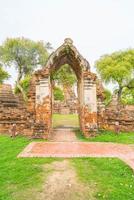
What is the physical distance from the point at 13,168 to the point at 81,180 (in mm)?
2122

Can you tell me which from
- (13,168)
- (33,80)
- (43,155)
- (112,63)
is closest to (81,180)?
(13,168)

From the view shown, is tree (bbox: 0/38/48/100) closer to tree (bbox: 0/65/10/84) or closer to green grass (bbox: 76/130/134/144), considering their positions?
tree (bbox: 0/65/10/84)

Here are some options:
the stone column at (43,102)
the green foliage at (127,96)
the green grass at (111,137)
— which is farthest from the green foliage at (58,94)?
the green grass at (111,137)

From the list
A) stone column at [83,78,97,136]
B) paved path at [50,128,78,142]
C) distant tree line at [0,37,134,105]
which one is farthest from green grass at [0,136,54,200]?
distant tree line at [0,37,134,105]

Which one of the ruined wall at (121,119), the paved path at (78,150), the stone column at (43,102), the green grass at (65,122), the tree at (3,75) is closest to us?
the paved path at (78,150)

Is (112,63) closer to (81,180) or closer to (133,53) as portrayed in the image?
(133,53)

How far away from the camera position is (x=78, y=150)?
10.4m

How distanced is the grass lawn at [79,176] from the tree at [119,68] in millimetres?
30424

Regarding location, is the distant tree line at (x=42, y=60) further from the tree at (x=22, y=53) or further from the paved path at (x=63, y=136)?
the paved path at (x=63, y=136)

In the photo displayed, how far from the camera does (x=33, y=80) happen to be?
573 inches

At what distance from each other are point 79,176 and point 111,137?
254 inches

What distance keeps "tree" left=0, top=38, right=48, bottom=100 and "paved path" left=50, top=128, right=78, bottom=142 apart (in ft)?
83.7

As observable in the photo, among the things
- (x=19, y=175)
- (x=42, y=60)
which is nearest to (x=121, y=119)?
(x=19, y=175)

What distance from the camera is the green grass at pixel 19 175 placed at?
243 inches
